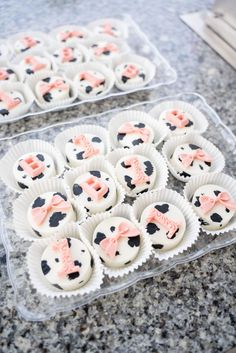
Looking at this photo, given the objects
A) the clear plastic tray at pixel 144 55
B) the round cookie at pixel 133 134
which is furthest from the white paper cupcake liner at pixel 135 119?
the clear plastic tray at pixel 144 55

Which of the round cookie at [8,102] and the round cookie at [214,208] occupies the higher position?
the round cookie at [214,208]

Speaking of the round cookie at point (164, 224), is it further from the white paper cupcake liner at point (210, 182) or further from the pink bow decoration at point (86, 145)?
the pink bow decoration at point (86, 145)

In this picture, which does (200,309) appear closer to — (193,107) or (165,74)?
(193,107)

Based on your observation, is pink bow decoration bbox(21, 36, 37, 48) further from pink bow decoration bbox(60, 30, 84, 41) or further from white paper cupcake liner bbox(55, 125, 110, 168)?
white paper cupcake liner bbox(55, 125, 110, 168)

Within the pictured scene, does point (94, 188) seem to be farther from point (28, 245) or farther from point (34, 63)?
point (34, 63)

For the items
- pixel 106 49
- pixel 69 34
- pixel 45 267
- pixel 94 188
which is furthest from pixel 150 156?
pixel 69 34

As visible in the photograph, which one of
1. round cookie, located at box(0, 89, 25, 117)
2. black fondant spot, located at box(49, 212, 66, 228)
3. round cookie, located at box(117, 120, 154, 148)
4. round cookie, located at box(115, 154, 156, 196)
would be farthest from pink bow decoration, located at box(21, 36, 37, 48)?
black fondant spot, located at box(49, 212, 66, 228)
